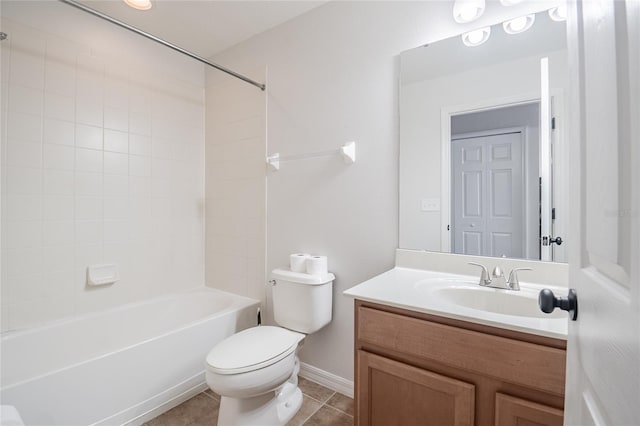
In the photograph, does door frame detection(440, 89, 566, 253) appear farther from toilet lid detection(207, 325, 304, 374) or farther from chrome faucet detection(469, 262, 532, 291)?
toilet lid detection(207, 325, 304, 374)

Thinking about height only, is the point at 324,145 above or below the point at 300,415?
above

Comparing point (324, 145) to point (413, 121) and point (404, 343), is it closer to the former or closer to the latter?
point (413, 121)

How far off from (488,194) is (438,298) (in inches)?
22.0

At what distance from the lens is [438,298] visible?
116cm

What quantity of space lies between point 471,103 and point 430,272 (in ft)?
2.73

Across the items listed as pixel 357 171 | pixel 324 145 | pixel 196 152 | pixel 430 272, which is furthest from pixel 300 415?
pixel 196 152

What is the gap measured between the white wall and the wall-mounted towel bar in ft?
0.10

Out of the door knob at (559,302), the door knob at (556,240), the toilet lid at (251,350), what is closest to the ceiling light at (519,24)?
the door knob at (556,240)

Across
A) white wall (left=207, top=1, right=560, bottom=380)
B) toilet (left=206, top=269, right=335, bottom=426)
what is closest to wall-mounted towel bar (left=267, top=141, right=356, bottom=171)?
white wall (left=207, top=1, right=560, bottom=380)

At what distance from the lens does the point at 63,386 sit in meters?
1.31

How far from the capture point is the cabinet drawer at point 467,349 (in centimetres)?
81

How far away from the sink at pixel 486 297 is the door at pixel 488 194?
8.1 inches

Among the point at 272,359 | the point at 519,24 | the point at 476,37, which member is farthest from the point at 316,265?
the point at 519,24

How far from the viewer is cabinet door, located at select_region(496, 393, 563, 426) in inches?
31.1
